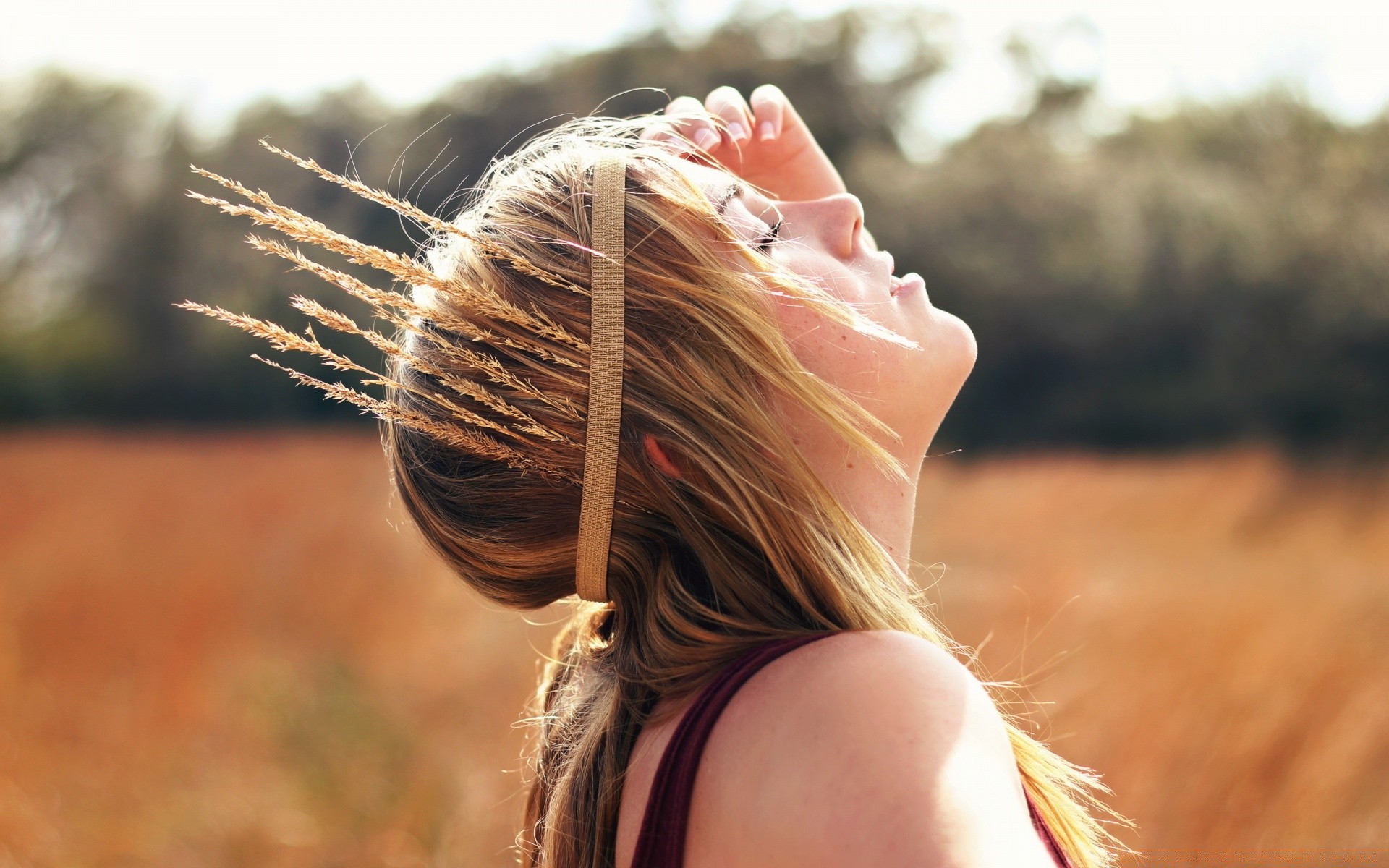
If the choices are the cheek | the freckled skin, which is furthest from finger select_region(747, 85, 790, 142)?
the cheek

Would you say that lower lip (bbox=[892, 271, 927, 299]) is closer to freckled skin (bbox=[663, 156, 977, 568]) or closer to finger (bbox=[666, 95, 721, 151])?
freckled skin (bbox=[663, 156, 977, 568])

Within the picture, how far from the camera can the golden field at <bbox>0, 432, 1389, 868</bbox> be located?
3775 millimetres

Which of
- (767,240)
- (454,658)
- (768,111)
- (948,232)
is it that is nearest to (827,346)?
(767,240)

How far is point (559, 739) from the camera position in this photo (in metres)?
1.62

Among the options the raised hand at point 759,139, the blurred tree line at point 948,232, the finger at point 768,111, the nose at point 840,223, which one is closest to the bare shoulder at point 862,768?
the nose at point 840,223

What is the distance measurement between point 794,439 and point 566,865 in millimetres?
659

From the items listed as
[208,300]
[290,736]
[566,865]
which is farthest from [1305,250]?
[208,300]

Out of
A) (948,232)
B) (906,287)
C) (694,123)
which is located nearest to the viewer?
(906,287)

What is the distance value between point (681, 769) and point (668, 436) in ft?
1.39

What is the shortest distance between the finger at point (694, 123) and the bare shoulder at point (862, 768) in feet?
3.50

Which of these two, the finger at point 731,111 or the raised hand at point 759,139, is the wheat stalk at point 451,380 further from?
the finger at point 731,111

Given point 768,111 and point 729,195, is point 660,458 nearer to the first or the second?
point 729,195

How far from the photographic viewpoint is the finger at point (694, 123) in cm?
183

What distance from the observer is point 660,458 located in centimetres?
134
